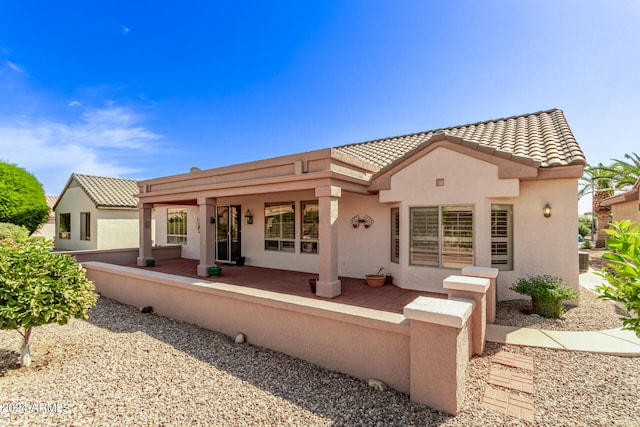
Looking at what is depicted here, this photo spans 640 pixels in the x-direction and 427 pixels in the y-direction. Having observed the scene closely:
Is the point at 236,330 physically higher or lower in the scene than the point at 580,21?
lower

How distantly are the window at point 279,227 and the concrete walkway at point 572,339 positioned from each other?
7.19 metres

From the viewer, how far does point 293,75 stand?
13.2 meters

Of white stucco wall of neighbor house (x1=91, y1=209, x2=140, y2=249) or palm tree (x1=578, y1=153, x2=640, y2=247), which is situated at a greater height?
palm tree (x1=578, y1=153, x2=640, y2=247)

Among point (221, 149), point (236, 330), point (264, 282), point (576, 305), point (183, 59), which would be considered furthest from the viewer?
point (221, 149)

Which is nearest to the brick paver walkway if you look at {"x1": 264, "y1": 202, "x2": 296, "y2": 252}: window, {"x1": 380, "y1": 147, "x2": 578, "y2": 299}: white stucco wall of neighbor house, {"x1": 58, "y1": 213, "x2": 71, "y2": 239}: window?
{"x1": 380, "y1": 147, "x2": 578, "y2": 299}: white stucco wall of neighbor house

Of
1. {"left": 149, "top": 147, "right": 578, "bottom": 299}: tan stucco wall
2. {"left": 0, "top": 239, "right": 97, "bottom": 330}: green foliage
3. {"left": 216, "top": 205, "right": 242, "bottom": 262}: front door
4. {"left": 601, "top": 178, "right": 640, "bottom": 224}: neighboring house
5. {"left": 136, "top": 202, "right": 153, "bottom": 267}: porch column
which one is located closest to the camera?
{"left": 0, "top": 239, "right": 97, "bottom": 330}: green foliage

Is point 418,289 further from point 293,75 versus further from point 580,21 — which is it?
point 293,75

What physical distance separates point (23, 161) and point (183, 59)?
17.7m

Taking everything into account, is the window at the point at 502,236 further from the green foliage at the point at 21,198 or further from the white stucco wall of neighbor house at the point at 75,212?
the green foliage at the point at 21,198

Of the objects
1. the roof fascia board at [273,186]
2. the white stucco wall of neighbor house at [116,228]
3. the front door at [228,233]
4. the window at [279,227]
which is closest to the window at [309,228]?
the window at [279,227]

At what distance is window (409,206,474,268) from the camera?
7.39 metres

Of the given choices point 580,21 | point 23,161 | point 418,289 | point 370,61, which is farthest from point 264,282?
point 23,161

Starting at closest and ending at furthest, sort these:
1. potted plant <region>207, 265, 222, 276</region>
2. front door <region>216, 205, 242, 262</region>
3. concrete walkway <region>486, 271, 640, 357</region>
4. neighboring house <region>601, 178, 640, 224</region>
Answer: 1. concrete walkway <region>486, 271, 640, 357</region>
2. potted plant <region>207, 265, 222, 276</region>
3. front door <region>216, 205, 242, 262</region>
4. neighboring house <region>601, 178, 640, 224</region>

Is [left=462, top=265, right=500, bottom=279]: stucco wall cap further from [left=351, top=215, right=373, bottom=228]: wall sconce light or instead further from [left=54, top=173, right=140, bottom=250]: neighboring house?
[left=54, top=173, right=140, bottom=250]: neighboring house
